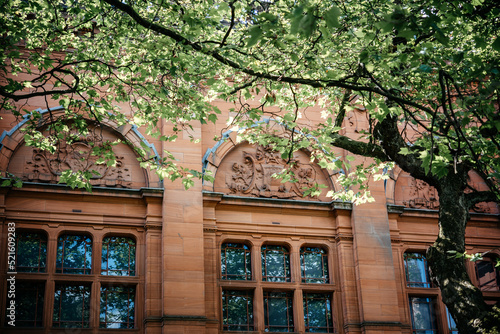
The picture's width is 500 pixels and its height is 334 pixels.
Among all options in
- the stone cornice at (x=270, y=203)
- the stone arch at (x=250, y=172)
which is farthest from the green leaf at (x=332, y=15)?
the stone arch at (x=250, y=172)

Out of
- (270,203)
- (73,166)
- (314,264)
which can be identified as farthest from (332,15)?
(314,264)

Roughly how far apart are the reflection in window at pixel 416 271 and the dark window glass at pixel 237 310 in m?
4.61

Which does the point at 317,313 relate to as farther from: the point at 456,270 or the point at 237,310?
the point at 456,270

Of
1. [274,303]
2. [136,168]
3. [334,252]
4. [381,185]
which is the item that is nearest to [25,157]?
[136,168]

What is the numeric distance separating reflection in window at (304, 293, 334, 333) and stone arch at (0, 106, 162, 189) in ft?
16.3

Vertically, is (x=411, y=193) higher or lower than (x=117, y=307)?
higher

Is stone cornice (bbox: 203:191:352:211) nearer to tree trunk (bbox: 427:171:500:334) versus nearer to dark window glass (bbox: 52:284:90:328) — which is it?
dark window glass (bbox: 52:284:90:328)

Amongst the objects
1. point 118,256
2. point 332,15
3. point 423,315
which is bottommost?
point 423,315

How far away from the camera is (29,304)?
45.9 feet

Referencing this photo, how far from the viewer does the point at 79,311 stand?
14.3 metres

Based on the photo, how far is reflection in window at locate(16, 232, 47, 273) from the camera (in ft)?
47.0

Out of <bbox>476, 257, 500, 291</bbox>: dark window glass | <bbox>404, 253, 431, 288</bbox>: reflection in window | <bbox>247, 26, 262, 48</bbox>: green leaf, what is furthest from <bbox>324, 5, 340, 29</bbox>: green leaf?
<bbox>476, 257, 500, 291</bbox>: dark window glass

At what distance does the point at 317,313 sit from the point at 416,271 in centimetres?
325

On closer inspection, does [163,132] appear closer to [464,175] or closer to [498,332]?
[464,175]
